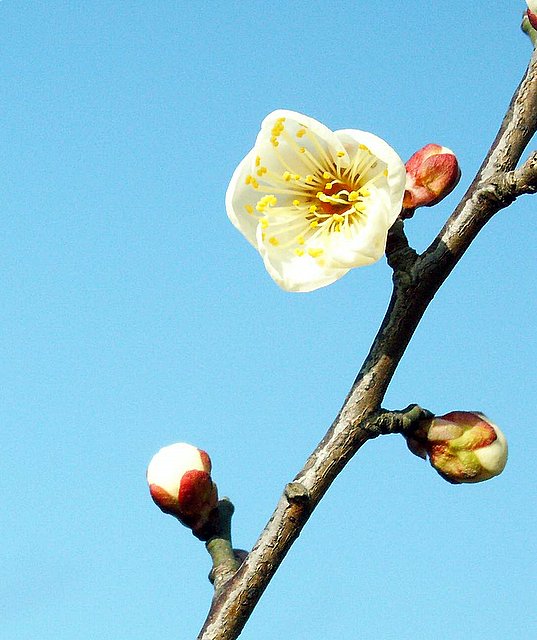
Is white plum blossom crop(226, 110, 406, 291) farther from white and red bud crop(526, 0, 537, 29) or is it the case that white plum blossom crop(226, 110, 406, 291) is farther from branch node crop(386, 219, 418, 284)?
white and red bud crop(526, 0, 537, 29)

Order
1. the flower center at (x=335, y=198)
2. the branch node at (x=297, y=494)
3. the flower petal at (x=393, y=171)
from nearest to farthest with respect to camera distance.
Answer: the branch node at (x=297, y=494) → the flower petal at (x=393, y=171) → the flower center at (x=335, y=198)

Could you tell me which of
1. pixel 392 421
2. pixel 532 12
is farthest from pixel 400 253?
pixel 532 12

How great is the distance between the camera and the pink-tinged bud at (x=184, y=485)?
1.88m

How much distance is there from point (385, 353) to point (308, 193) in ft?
1.85

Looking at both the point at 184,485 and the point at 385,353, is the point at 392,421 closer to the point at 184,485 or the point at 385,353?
the point at 385,353

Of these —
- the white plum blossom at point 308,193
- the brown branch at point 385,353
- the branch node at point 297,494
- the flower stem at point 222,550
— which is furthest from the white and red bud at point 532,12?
the flower stem at point 222,550

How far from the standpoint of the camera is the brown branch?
4.80 ft

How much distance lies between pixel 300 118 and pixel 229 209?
0.24 metres

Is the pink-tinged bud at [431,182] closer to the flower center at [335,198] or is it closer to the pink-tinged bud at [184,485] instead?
the flower center at [335,198]

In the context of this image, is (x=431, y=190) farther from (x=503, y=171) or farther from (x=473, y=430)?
(x=473, y=430)

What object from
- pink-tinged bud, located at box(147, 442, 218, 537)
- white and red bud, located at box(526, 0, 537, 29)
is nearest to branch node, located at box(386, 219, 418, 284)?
white and red bud, located at box(526, 0, 537, 29)

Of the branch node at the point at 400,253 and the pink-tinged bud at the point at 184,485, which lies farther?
the pink-tinged bud at the point at 184,485

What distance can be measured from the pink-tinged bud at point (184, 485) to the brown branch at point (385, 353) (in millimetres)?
383

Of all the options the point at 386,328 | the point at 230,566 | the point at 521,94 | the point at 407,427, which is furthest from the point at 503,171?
the point at 230,566
